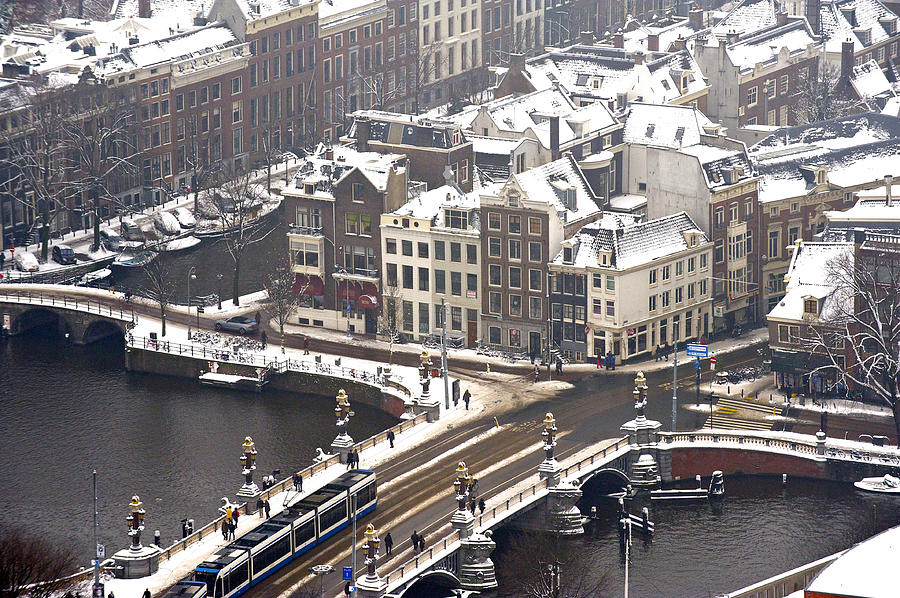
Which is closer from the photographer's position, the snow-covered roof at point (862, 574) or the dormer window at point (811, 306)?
the snow-covered roof at point (862, 574)

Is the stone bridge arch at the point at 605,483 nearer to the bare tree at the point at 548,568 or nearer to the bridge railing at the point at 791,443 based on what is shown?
the bridge railing at the point at 791,443

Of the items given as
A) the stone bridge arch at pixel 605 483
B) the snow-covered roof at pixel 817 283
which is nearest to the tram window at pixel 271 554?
the stone bridge arch at pixel 605 483

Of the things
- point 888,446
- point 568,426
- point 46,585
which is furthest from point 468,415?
point 46,585

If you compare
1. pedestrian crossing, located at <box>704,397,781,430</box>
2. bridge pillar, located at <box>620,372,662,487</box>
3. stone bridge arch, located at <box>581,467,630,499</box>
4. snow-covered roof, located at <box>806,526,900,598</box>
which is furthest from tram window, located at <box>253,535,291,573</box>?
pedestrian crossing, located at <box>704,397,781,430</box>

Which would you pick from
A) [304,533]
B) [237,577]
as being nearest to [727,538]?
[304,533]

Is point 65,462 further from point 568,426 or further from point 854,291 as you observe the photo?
point 854,291
